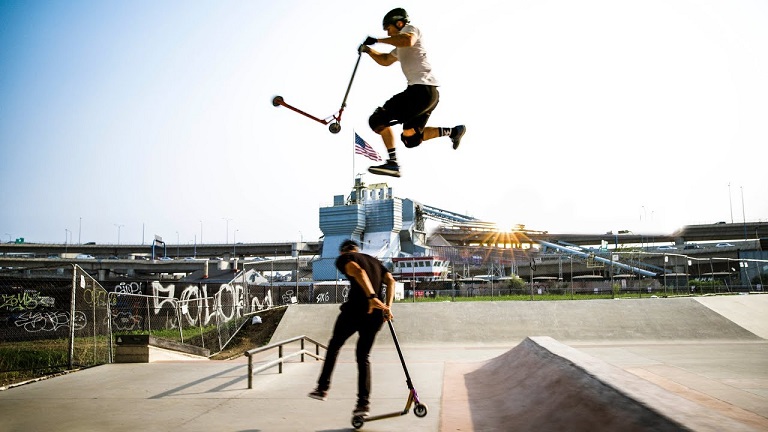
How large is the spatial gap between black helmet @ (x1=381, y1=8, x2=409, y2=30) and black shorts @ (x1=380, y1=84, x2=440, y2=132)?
653 mm

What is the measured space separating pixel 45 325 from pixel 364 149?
11.9 meters

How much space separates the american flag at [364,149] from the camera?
8062 millimetres

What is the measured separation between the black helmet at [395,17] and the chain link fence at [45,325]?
934cm

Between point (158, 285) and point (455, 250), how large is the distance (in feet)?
214

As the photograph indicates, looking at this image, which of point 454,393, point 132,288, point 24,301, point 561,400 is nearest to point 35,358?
point 24,301

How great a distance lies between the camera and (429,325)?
20031 millimetres

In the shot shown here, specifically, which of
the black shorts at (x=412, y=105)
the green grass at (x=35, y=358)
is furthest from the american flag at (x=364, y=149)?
the green grass at (x=35, y=358)

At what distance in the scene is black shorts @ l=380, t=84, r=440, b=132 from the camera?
577 centimetres

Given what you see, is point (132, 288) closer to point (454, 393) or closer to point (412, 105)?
point (454, 393)

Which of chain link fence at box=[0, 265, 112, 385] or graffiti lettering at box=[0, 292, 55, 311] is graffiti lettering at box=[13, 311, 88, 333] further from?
graffiti lettering at box=[0, 292, 55, 311]

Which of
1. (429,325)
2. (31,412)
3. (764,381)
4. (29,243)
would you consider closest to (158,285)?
(429,325)

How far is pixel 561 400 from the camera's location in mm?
5520

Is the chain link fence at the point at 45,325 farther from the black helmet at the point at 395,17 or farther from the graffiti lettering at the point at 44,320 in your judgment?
the black helmet at the point at 395,17

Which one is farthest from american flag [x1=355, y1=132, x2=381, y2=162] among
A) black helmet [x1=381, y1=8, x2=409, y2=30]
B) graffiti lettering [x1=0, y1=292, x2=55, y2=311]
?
graffiti lettering [x1=0, y1=292, x2=55, y2=311]
